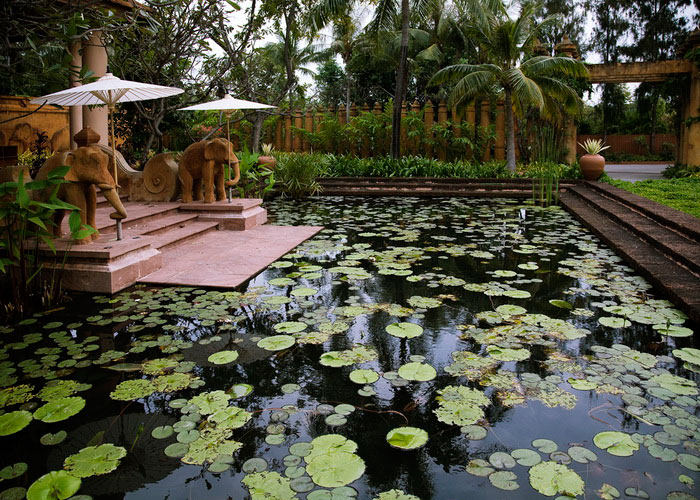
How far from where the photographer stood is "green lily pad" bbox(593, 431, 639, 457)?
1.96m

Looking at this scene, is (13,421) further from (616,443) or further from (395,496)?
(616,443)

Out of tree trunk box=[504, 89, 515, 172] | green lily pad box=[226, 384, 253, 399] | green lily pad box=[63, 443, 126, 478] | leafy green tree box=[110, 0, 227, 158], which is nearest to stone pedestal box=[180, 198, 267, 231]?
leafy green tree box=[110, 0, 227, 158]

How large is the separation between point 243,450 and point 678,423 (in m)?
1.74

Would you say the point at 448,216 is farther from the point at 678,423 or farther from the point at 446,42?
the point at 446,42

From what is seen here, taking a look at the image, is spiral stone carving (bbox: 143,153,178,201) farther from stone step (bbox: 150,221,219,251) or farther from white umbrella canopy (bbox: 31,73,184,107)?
white umbrella canopy (bbox: 31,73,184,107)

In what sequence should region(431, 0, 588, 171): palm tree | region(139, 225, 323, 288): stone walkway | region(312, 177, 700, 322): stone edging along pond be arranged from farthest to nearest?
region(431, 0, 588, 171): palm tree < region(139, 225, 323, 288): stone walkway < region(312, 177, 700, 322): stone edging along pond

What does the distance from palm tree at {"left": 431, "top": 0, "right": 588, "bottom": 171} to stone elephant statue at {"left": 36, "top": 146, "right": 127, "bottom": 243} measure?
9.25 metres

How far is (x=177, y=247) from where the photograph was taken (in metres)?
5.47

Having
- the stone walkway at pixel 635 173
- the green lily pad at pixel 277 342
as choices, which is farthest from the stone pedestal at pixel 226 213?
the stone walkway at pixel 635 173

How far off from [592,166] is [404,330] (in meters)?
8.79

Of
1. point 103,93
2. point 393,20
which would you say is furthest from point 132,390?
point 393,20

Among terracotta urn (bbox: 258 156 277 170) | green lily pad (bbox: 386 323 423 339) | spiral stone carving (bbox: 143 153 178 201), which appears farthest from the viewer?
terracotta urn (bbox: 258 156 277 170)

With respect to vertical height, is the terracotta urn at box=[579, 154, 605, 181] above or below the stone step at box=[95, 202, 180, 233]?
above

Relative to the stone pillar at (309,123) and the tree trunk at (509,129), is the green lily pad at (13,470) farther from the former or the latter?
the stone pillar at (309,123)
